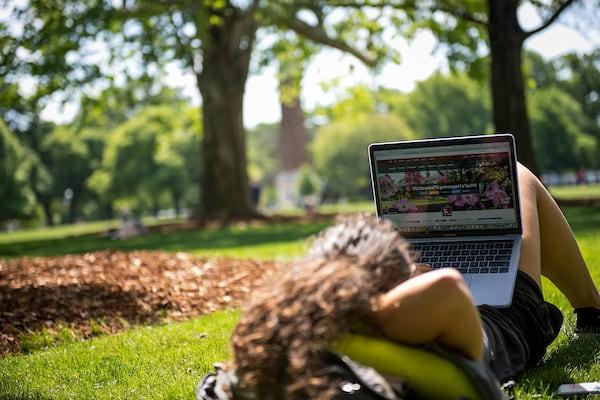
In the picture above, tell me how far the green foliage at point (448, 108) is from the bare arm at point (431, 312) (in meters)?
66.6

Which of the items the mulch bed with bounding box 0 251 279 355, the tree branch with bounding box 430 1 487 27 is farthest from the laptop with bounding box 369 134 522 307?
the tree branch with bounding box 430 1 487 27

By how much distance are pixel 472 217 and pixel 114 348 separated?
2748 millimetres

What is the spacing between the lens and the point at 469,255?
3816 mm

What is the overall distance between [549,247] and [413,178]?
0.92 meters

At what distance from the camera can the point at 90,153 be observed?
74.4 m

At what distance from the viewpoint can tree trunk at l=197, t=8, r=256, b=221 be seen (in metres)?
19.6

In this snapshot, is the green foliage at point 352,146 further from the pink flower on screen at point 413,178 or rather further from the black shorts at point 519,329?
the black shorts at point 519,329

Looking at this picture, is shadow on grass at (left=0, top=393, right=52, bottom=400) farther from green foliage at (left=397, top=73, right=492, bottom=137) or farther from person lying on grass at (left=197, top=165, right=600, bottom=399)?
green foliage at (left=397, top=73, right=492, bottom=137)

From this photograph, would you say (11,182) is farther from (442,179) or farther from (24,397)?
(442,179)

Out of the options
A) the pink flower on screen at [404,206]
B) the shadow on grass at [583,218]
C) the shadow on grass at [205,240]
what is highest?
the pink flower on screen at [404,206]

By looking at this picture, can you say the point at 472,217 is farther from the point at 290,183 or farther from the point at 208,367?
the point at 290,183

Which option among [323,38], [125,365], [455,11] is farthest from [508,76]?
[125,365]

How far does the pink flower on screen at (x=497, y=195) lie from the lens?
148 inches

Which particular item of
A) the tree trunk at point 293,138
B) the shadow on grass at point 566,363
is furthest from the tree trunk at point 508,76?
the tree trunk at point 293,138
